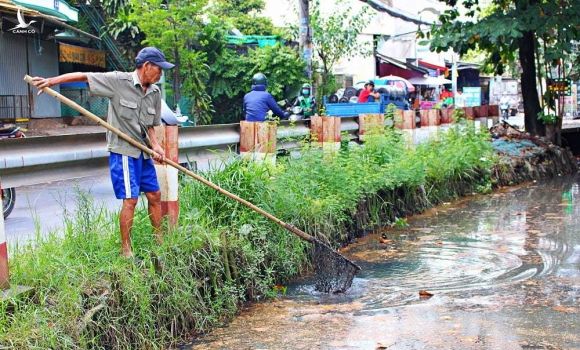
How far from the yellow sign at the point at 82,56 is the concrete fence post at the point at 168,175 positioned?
16582 mm

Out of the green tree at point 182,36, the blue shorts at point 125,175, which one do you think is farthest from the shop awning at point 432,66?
the blue shorts at point 125,175

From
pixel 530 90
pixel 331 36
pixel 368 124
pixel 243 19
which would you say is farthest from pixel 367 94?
pixel 243 19

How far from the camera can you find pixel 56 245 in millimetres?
5023

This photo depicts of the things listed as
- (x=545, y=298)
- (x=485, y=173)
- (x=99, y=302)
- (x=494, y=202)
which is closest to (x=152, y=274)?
(x=99, y=302)

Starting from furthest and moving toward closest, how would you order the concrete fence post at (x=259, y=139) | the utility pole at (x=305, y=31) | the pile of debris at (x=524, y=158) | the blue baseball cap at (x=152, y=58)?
1. the utility pole at (x=305, y=31)
2. the pile of debris at (x=524, y=158)
3. the concrete fence post at (x=259, y=139)
4. the blue baseball cap at (x=152, y=58)

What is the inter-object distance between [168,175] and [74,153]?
2.41 feet

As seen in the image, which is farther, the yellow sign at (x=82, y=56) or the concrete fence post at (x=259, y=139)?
the yellow sign at (x=82, y=56)

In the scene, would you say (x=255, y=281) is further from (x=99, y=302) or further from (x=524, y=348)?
(x=524, y=348)

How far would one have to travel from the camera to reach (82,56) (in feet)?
73.3

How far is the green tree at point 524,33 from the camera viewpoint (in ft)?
46.4

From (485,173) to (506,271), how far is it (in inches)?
233

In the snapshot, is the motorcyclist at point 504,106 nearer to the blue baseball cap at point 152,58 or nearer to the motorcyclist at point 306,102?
the motorcyclist at point 306,102

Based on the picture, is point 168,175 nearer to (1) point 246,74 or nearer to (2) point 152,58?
(2) point 152,58

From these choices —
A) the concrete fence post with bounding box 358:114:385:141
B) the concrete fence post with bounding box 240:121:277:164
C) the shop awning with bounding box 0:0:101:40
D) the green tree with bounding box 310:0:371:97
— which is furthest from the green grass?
the green tree with bounding box 310:0:371:97
